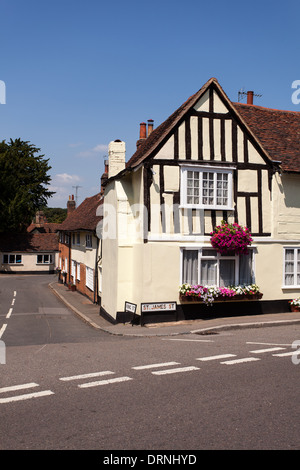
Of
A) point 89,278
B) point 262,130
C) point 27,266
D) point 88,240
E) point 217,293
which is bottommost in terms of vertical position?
point 27,266

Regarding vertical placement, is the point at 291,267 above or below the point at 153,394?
above

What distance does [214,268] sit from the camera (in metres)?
17.1

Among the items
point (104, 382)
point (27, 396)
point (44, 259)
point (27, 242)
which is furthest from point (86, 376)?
point (27, 242)

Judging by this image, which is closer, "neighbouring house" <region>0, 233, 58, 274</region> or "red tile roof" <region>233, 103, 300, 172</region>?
"red tile roof" <region>233, 103, 300, 172</region>

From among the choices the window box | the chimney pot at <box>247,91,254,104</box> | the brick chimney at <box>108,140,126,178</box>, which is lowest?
the window box

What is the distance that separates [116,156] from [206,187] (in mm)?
4518

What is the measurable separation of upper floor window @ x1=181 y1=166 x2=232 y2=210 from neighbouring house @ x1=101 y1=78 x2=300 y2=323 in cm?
4

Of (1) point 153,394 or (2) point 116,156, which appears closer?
(1) point 153,394

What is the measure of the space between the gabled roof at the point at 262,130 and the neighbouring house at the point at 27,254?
36495mm

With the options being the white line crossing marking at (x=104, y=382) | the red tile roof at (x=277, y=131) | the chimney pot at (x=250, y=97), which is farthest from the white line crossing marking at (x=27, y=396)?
the chimney pot at (x=250, y=97)

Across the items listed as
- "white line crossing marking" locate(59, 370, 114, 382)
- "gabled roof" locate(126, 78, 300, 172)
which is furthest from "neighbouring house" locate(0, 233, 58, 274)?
"white line crossing marking" locate(59, 370, 114, 382)

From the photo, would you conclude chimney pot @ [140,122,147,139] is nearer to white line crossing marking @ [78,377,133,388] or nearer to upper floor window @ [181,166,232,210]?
upper floor window @ [181,166,232,210]

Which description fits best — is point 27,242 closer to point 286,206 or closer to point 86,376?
point 286,206

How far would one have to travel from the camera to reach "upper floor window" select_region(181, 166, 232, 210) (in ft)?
54.1
